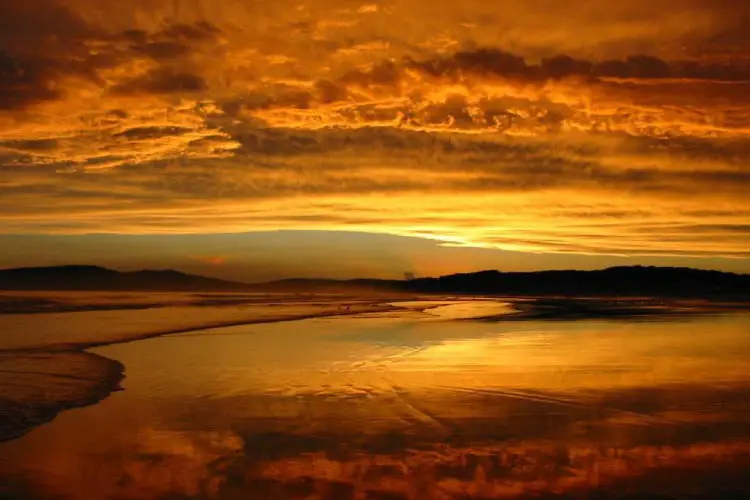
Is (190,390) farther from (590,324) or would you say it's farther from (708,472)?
(590,324)

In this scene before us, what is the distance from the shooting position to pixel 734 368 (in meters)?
18.7

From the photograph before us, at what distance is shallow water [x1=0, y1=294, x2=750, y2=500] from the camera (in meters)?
8.96

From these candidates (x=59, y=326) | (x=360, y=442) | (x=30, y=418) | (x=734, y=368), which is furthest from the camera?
(x=59, y=326)

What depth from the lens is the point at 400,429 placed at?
1171 cm

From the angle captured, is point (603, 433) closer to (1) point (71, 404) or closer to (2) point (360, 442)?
(2) point (360, 442)

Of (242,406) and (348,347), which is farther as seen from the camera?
(348,347)

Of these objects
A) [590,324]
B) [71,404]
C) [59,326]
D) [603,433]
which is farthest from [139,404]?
[590,324]

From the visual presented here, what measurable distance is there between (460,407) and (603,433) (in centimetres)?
254

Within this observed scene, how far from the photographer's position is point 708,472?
30.8ft

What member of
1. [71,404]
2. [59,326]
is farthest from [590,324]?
[71,404]

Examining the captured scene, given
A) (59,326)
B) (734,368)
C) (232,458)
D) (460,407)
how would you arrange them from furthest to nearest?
(59,326)
(734,368)
(460,407)
(232,458)

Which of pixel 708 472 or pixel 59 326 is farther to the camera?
pixel 59 326

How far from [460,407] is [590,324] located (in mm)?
21839

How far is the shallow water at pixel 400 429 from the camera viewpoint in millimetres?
8961
